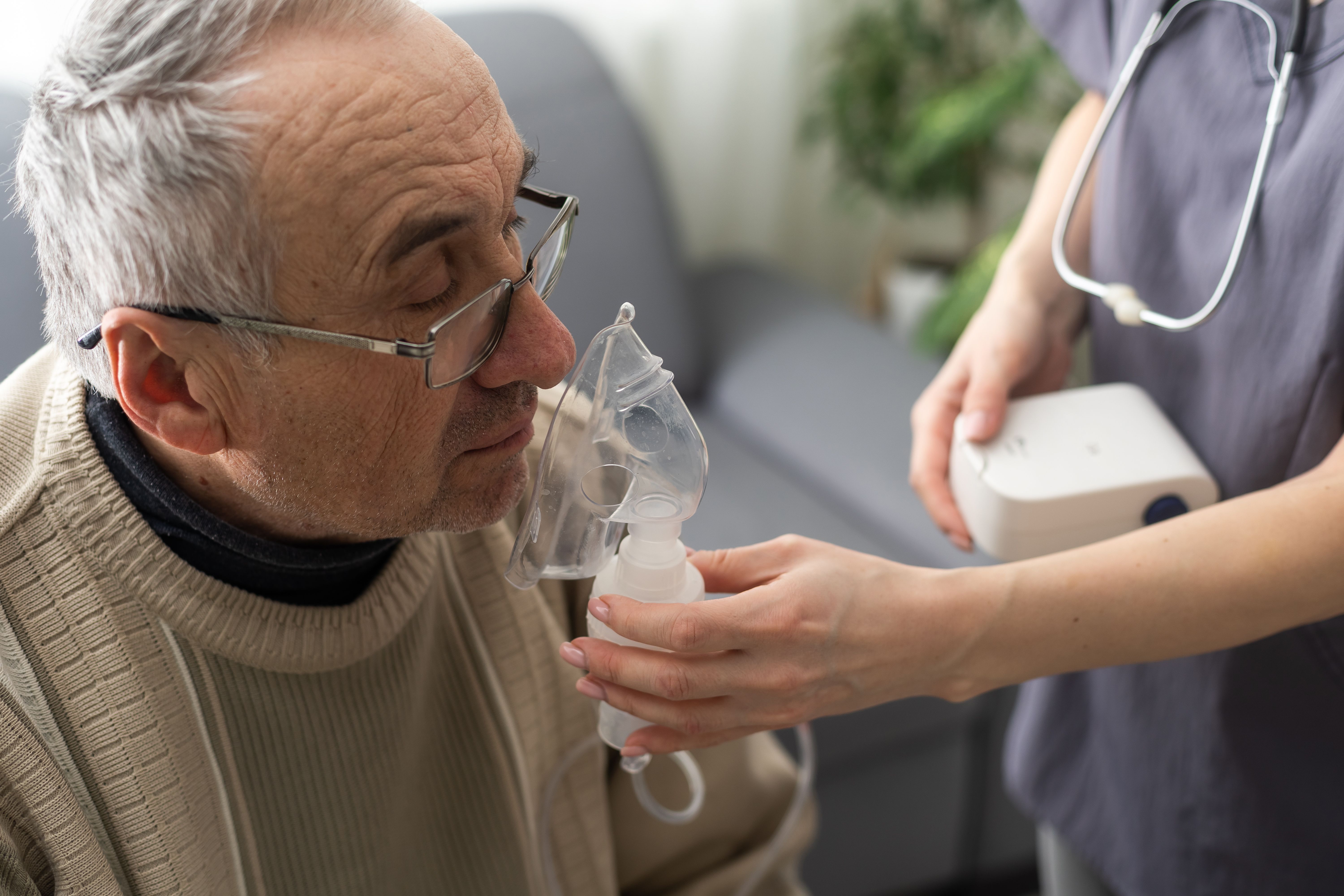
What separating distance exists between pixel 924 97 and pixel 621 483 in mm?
2215

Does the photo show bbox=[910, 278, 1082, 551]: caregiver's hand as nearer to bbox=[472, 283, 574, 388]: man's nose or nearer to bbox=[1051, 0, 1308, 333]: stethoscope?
bbox=[1051, 0, 1308, 333]: stethoscope

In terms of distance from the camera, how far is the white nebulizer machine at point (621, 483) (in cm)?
81

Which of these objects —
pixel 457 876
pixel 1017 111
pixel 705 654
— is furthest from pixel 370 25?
pixel 1017 111

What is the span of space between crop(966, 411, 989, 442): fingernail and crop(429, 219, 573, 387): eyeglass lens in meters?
0.48

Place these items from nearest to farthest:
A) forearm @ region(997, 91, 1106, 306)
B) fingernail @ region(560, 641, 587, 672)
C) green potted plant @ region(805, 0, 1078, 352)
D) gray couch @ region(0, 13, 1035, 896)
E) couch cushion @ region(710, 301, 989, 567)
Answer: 1. fingernail @ region(560, 641, 587, 672)
2. forearm @ region(997, 91, 1106, 306)
3. gray couch @ region(0, 13, 1035, 896)
4. couch cushion @ region(710, 301, 989, 567)
5. green potted plant @ region(805, 0, 1078, 352)

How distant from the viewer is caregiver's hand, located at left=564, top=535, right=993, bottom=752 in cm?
78

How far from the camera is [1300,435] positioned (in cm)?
94

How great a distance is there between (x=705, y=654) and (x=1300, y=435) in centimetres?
56

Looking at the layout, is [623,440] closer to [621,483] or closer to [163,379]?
[621,483]

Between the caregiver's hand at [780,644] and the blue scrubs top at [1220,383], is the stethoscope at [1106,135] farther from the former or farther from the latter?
the caregiver's hand at [780,644]

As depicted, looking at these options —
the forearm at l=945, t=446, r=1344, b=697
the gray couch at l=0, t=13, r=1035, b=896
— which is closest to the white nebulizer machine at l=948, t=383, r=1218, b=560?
the forearm at l=945, t=446, r=1344, b=697

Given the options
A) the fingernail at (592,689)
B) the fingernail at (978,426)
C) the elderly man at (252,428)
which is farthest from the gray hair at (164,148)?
the fingernail at (978,426)

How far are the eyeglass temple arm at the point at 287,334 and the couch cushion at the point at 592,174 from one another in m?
1.24

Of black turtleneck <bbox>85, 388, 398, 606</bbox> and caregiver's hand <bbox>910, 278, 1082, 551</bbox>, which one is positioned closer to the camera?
black turtleneck <bbox>85, 388, 398, 606</bbox>
